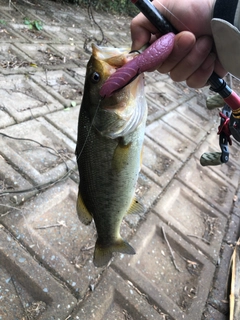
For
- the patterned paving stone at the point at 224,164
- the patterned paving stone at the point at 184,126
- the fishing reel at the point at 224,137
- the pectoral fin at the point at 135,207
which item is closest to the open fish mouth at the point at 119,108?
the pectoral fin at the point at 135,207

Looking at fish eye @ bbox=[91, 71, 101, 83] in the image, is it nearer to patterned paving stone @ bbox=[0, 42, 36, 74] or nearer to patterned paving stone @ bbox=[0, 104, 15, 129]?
patterned paving stone @ bbox=[0, 104, 15, 129]

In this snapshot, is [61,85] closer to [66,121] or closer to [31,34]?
[66,121]

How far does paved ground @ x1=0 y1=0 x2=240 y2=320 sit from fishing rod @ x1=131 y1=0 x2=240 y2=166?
48.7 inches

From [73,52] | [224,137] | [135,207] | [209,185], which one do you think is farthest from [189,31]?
[73,52]

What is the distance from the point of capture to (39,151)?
3320 millimetres

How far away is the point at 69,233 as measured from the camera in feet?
9.05

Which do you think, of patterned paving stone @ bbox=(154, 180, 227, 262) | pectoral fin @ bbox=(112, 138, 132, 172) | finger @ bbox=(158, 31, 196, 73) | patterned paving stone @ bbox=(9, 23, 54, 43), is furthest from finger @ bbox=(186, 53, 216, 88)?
patterned paving stone @ bbox=(9, 23, 54, 43)

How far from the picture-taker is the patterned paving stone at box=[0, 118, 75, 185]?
301cm

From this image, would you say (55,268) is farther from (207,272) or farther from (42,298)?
(207,272)

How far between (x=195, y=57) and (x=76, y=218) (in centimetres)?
181

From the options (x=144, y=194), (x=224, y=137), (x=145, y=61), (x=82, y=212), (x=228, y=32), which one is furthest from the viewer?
(x=144, y=194)

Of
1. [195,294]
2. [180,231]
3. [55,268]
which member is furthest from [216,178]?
[55,268]

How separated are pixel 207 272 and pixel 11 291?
6.04ft

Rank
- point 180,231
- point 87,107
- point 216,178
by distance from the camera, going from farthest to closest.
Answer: point 216,178
point 180,231
point 87,107
